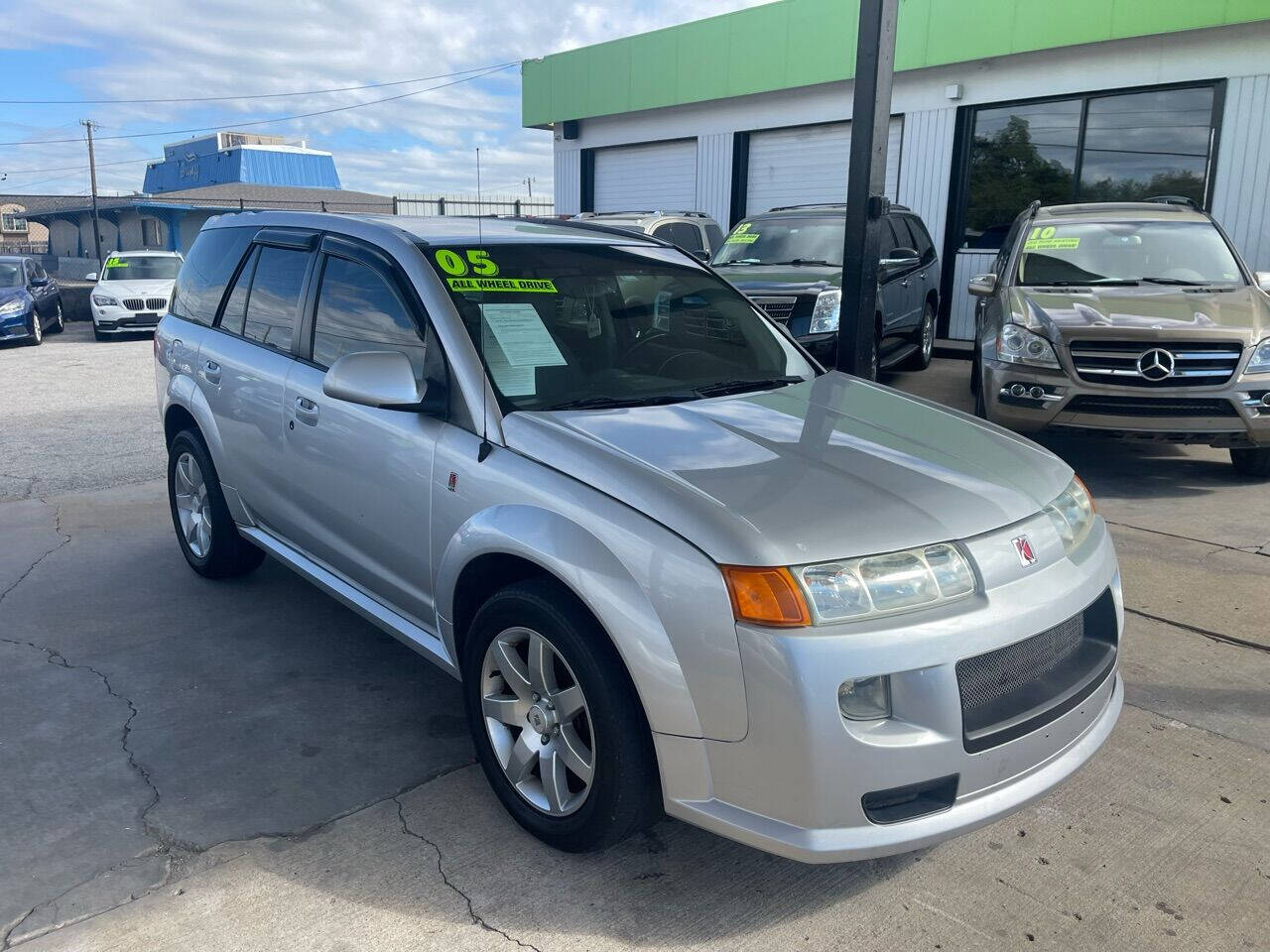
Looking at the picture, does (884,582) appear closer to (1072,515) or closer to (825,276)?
(1072,515)

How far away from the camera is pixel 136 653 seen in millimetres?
4281

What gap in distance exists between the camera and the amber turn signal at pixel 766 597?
7.58ft

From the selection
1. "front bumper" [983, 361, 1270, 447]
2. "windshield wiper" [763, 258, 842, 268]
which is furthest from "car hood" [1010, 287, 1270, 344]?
"windshield wiper" [763, 258, 842, 268]

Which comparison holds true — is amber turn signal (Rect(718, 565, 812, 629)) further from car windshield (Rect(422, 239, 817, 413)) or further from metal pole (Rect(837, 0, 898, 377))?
metal pole (Rect(837, 0, 898, 377))

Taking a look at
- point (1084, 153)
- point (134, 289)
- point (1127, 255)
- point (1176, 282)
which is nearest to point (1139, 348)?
point (1176, 282)

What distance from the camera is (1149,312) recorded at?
6.72 metres

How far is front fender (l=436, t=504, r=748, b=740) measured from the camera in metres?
2.35

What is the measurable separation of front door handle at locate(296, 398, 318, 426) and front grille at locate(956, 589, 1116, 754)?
8.32 feet

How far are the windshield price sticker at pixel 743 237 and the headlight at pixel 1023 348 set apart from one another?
12.8ft

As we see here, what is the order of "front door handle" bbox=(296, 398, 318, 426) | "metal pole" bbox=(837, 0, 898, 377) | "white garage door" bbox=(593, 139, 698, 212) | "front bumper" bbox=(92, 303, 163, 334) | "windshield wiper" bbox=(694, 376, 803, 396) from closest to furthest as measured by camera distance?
1. "windshield wiper" bbox=(694, 376, 803, 396)
2. "front door handle" bbox=(296, 398, 318, 426)
3. "metal pole" bbox=(837, 0, 898, 377)
4. "front bumper" bbox=(92, 303, 163, 334)
5. "white garage door" bbox=(593, 139, 698, 212)

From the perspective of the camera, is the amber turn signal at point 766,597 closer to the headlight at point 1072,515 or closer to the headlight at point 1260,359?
the headlight at point 1072,515

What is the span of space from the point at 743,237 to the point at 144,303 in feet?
42.6

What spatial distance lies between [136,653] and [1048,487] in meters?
3.68

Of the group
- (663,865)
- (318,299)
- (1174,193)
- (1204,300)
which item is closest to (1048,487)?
(663,865)
